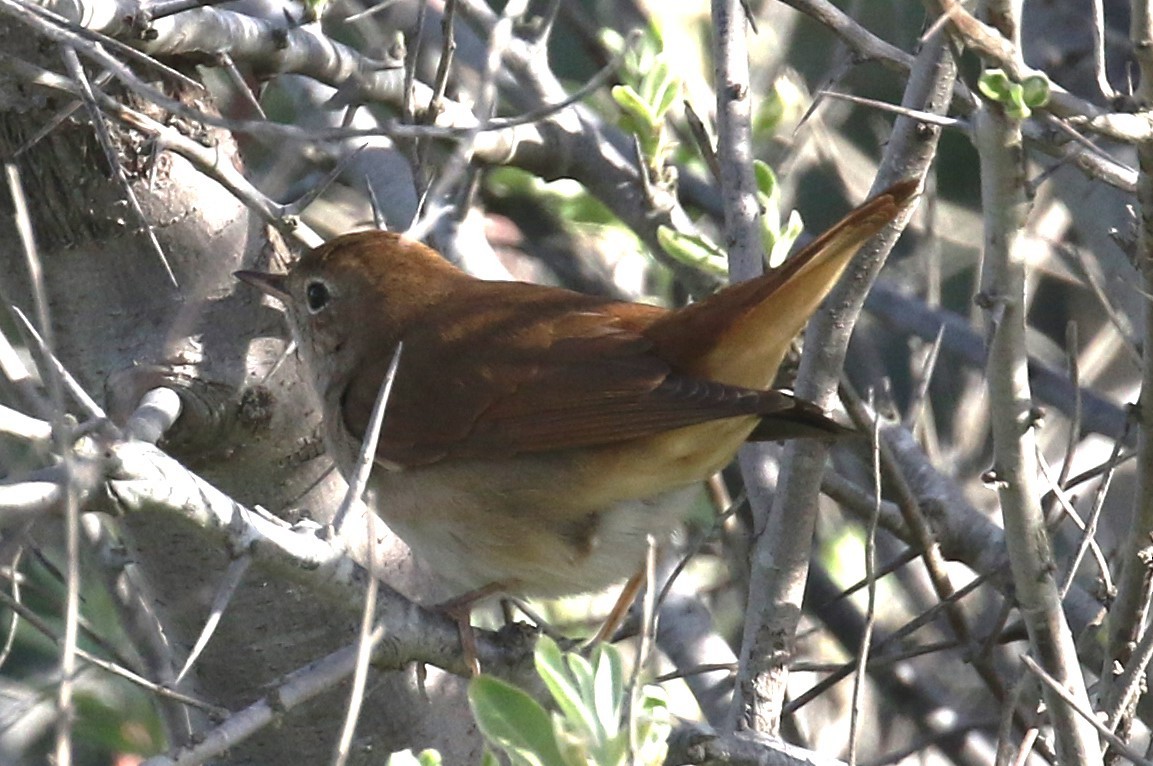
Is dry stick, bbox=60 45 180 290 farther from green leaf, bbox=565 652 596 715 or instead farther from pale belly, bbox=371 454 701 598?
green leaf, bbox=565 652 596 715

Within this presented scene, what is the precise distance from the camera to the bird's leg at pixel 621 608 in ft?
11.5

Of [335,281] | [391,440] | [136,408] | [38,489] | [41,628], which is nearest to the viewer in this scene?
[38,489]

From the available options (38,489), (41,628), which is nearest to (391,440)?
(41,628)

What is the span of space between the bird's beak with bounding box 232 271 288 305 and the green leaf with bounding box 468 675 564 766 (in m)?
1.26

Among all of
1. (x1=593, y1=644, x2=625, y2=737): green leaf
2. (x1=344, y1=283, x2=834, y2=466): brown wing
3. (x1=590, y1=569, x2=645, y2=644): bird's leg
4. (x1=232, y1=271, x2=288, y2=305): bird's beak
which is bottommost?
(x1=590, y1=569, x2=645, y2=644): bird's leg

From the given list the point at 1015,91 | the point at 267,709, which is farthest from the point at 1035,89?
the point at 267,709

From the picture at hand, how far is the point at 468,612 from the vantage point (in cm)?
332

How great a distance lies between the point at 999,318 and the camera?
2.56m

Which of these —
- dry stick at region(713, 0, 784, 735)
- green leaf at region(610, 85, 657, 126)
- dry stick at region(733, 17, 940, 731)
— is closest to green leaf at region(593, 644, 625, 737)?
dry stick at region(733, 17, 940, 731)

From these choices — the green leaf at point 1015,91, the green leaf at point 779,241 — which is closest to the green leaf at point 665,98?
the green leaf at point 779,241

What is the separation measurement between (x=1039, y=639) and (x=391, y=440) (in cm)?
161

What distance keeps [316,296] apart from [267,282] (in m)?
0.68

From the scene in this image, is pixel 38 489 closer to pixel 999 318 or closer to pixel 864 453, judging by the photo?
pixel 999 318

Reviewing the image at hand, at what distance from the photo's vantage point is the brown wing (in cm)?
346
